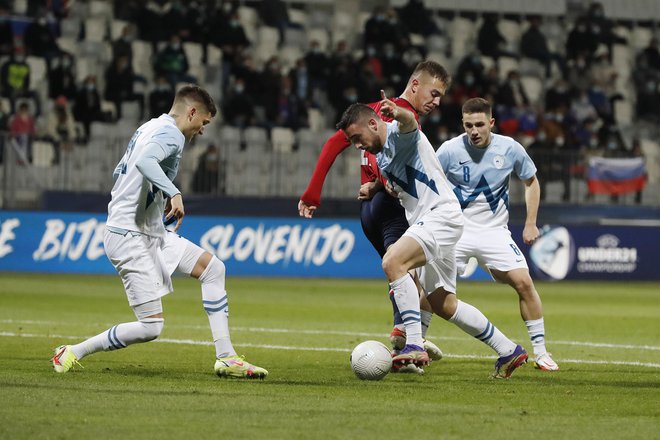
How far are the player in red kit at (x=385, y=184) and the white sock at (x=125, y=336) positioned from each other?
158 centimetres

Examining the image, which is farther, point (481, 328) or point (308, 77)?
point (308, 77)

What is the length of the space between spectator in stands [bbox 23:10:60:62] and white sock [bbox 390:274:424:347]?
1785cm

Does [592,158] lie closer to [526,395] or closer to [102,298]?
[102,298]

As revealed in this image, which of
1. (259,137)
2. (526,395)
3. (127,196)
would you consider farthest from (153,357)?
(259,137)

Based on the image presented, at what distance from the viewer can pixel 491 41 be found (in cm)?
2978

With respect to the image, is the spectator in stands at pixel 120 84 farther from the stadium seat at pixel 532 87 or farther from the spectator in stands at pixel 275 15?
the stadium seat at pixel 532 87

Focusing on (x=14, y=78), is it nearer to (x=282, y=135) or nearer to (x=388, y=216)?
(x=282, y=135)

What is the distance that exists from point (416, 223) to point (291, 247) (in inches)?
559

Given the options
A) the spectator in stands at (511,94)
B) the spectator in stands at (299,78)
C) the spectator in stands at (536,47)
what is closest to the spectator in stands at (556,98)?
the spectator in stands at (511,94)

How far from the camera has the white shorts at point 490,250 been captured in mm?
9977

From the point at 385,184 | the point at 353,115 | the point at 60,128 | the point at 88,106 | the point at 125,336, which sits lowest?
the point at 125,336

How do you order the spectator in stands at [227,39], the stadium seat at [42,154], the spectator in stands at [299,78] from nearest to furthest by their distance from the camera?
the stadium seat at [42,154] < the spectator in stands at [299,78] < the spectator in stands at [227,39]

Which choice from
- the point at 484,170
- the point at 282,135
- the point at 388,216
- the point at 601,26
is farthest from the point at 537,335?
the point at 601,26

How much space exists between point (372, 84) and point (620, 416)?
19.6 metres
